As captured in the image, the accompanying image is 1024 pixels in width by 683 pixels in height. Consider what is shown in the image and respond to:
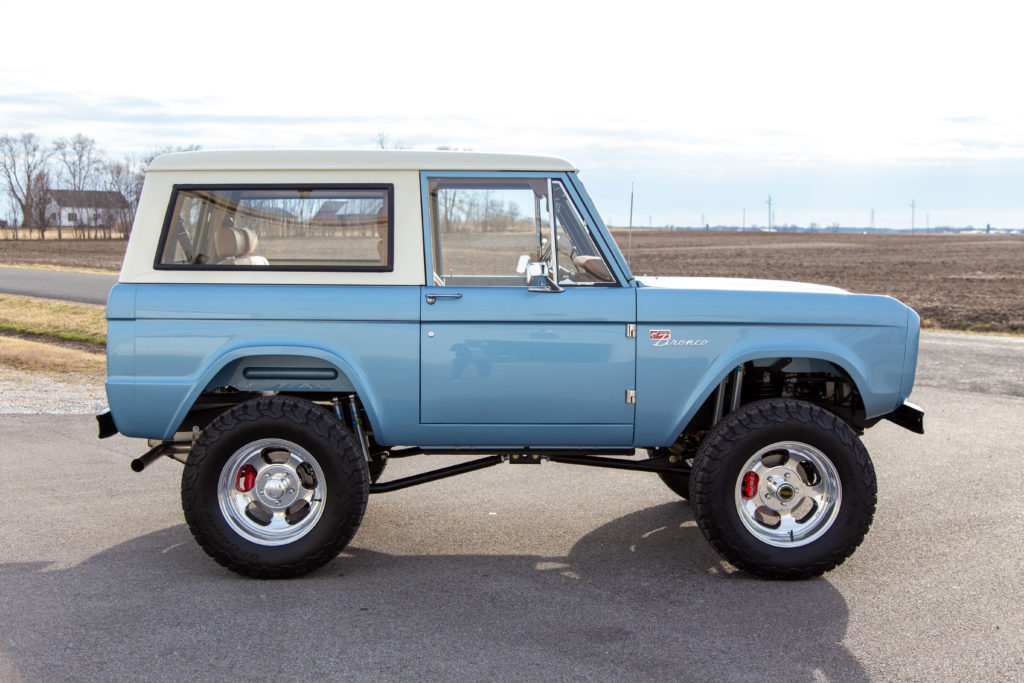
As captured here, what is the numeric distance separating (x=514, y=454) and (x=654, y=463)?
788mm

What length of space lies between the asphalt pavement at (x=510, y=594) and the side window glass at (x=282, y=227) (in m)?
1.62

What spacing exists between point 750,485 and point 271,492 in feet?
8.22

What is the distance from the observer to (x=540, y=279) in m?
4.85

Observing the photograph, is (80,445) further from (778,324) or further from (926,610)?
(926,610)

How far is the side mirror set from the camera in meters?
4.79

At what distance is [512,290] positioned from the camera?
486 cm

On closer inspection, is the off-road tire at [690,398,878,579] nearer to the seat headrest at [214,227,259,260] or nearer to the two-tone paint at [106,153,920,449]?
the two-tone paint at [106,153,920,449]

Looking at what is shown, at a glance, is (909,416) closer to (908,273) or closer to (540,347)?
(540,347)

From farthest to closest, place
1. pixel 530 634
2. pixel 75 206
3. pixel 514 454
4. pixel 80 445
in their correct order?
pixel 75 206, pixel 80 445, pixel 514 454, pixel 530 634

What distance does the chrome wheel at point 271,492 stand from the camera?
486 cm

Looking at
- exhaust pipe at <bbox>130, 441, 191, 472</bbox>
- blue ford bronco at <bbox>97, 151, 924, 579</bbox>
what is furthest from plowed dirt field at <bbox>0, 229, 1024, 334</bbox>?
exhaust pipe at <bbox>130, 441, 191, 472</bbox>

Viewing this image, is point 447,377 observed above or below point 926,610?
above

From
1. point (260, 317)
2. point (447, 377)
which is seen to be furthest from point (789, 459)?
point (260, 317)

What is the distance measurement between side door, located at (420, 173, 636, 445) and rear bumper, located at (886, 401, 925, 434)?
5.15 feet
